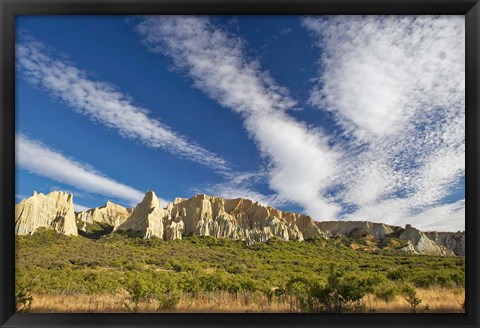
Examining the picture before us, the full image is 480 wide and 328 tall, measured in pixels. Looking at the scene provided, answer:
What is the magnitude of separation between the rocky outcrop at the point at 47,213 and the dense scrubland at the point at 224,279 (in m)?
0.09

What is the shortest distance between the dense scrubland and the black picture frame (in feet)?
0.24

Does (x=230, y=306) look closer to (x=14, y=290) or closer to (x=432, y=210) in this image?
(x=14, y=290)

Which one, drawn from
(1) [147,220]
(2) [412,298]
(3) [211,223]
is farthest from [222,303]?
(1) [147,220]

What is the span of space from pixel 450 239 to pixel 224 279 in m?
1.55

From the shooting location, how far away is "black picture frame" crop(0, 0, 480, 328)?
1637 mm

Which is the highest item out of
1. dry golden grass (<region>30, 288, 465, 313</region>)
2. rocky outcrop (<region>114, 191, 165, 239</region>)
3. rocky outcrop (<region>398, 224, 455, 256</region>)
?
rocky outcrop (<region>114, 191, 165, 239</region>)

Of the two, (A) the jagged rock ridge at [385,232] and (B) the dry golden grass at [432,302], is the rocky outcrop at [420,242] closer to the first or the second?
(A) the jagged rock ridge at [385,232]

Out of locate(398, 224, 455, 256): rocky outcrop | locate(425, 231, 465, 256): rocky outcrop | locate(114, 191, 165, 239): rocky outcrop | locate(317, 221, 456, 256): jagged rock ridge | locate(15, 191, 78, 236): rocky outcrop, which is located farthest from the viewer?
locate(114, 191, 165, 239): rocky outcrop

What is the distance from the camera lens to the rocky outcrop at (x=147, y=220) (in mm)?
3496

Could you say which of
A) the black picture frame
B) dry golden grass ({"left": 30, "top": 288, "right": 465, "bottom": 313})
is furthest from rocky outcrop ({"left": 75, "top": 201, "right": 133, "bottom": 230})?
the black picture frame

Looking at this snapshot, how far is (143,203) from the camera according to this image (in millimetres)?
3391

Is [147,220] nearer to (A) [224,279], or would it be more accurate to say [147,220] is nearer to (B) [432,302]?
(A) [224,279]

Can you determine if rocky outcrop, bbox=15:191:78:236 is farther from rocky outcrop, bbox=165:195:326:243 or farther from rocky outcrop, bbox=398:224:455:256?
rocky outcrop, bbox=398:224:455:256

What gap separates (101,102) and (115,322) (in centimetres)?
175
